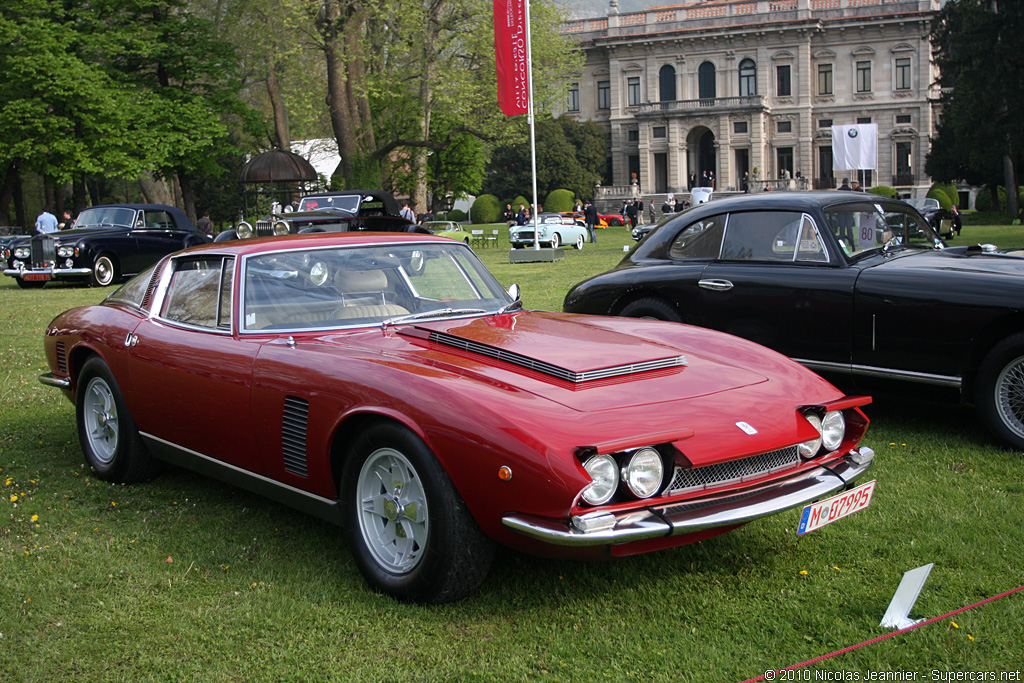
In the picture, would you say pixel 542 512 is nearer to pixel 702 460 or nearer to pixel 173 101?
pixel 702 460

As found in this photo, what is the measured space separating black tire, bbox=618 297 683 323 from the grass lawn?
224cm

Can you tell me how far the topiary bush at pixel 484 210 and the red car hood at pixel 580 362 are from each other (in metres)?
62.4

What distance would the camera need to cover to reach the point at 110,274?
1997 cm

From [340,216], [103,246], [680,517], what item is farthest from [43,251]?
[680,517]

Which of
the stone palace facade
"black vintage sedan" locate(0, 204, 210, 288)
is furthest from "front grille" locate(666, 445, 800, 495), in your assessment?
the stone palace facade

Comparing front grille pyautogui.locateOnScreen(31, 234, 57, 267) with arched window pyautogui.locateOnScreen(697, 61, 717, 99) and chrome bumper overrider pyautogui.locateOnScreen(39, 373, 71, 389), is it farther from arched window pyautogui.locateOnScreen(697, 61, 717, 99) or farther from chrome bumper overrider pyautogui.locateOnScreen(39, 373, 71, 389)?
arched window pyautogui.locateOnScreen(697, 61, 717, 99)

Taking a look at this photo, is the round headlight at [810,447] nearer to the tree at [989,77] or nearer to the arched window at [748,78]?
the tree at [989,77]

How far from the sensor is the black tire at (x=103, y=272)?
19.6m

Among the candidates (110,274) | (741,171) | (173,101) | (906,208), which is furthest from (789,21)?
(906,208)

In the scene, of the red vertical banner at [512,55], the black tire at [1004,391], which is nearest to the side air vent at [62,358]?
the black tire at [1004,391]

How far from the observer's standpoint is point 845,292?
6195mm

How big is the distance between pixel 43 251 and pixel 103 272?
50.0 inches

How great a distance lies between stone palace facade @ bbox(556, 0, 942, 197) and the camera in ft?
257

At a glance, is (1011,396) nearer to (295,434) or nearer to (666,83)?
(295,434)
